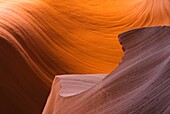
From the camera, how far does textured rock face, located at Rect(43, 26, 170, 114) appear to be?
534 millimetres

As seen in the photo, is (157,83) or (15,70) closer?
(157,83)

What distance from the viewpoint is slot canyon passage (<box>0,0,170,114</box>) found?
61cm

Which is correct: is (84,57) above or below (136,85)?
below

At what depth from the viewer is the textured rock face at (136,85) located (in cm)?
53

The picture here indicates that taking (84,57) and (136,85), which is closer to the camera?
(136,85)

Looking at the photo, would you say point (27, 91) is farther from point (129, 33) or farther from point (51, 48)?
point (129, 33)

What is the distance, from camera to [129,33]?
0.71m

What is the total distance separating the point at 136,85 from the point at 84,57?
1308 millimetres

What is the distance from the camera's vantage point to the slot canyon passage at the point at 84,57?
0.61m

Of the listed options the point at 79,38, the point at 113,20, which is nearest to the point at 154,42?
the point at 79,38

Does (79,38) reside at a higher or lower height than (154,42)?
lower

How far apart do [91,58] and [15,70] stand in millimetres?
484

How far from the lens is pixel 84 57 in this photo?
1.91m

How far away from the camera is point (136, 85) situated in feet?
1.98
